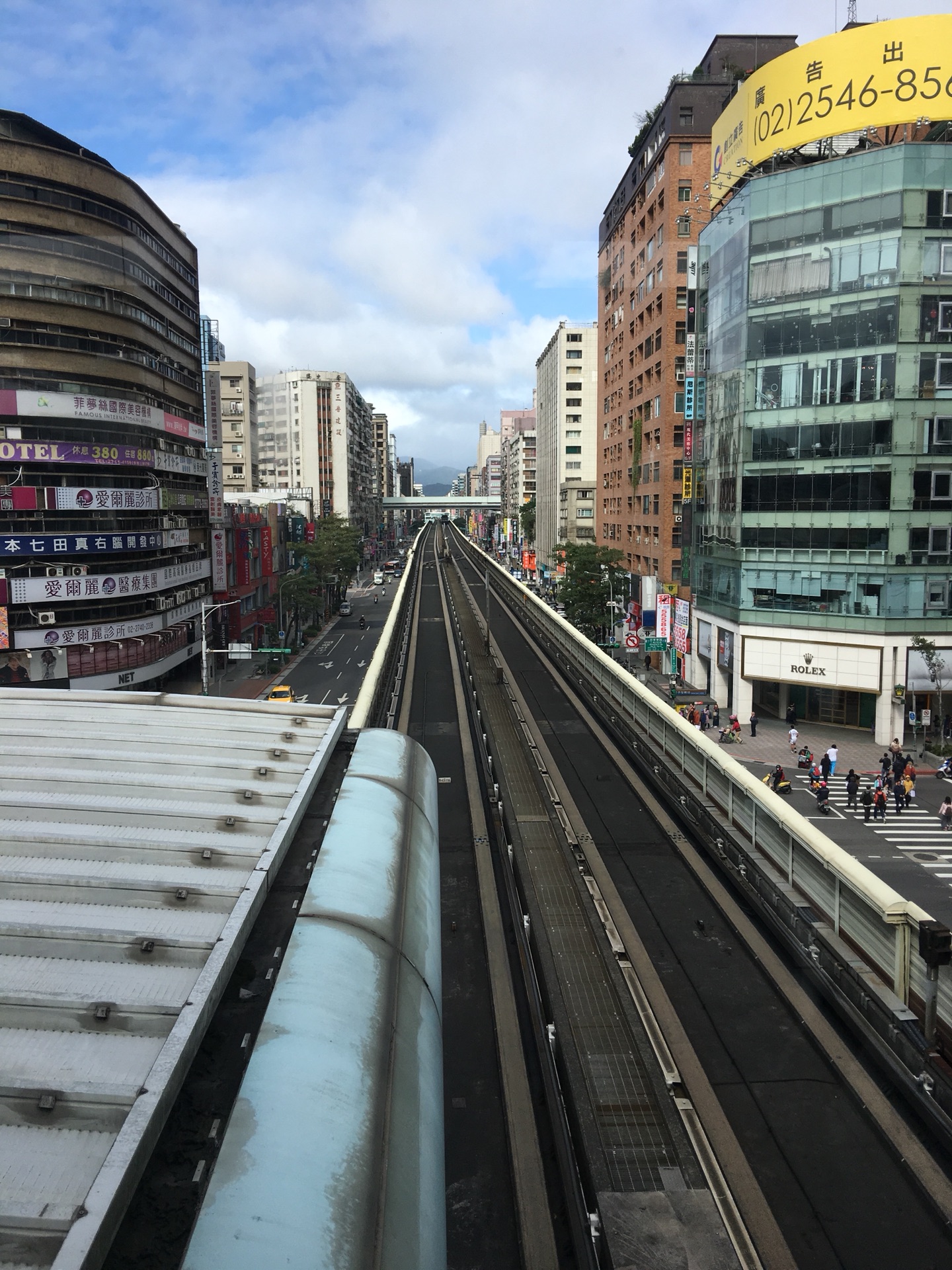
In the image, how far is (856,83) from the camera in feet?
143

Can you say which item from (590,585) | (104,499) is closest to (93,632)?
(104,499)

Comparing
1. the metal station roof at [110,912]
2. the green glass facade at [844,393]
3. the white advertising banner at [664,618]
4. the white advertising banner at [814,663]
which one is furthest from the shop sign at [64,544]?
the white advertising banner at [814,663]

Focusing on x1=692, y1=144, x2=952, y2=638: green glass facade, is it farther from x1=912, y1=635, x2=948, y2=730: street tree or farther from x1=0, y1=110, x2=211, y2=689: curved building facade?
x1=0, y1=110, x2=211, y2=689: curved building facade

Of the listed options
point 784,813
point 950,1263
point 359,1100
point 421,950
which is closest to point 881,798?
point 784,813

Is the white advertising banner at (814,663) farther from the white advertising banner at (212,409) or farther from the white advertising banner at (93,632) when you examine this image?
the white advertising banner at (212,409)

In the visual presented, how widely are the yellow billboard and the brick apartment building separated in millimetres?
12507

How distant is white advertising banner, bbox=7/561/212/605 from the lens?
157ft

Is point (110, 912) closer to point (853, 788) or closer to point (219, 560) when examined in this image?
point (853, 788)

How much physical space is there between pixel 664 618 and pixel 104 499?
38610 millimetres

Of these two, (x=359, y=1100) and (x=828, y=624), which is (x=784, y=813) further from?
(x=828, y=624)

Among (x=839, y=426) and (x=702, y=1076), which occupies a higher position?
(x=839, y=426)

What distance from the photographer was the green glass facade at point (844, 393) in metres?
42.8

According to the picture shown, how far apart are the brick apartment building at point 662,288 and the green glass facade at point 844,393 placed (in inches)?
398

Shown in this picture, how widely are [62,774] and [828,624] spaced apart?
4245cm
